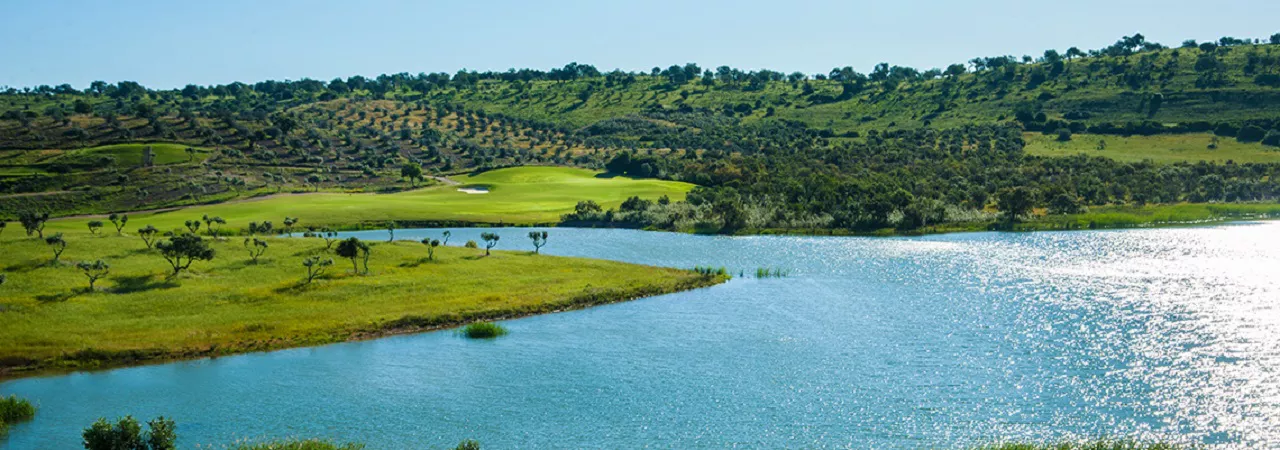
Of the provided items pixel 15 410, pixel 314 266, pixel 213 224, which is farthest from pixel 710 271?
pixel 213 224

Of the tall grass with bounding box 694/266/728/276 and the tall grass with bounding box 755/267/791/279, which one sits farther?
the tall grass with bounding box 755/267/791/279

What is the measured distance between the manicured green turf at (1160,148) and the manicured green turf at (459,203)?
241 feet

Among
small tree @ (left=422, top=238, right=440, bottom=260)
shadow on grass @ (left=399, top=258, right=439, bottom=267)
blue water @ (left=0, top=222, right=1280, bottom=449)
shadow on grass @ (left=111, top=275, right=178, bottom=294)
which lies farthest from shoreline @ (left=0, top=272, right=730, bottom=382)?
small tree @ (left=422, top=238, right=440, bottom=260)

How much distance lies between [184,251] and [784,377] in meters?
45.6

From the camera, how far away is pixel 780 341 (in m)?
63.4

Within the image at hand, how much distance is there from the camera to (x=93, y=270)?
69500 mm

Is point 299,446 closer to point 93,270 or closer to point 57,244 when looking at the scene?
point 93,270

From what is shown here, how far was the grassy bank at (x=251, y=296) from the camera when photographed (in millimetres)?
58375

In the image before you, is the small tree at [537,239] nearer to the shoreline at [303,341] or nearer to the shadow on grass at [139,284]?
the shoreline at [303,341]

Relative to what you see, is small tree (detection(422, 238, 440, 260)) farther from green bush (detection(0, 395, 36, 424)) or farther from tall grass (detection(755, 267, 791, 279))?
green bush (detection(0, 395, 36, 424))

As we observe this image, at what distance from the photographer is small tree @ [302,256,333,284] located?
245ft

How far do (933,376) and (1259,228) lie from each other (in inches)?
3530

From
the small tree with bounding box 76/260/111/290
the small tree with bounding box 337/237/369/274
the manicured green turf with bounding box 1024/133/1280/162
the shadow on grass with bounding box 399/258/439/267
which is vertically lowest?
the shadow on grass with bounding box 399/258/439/267

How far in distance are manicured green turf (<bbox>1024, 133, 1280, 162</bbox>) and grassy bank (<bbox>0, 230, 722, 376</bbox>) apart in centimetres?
12268
